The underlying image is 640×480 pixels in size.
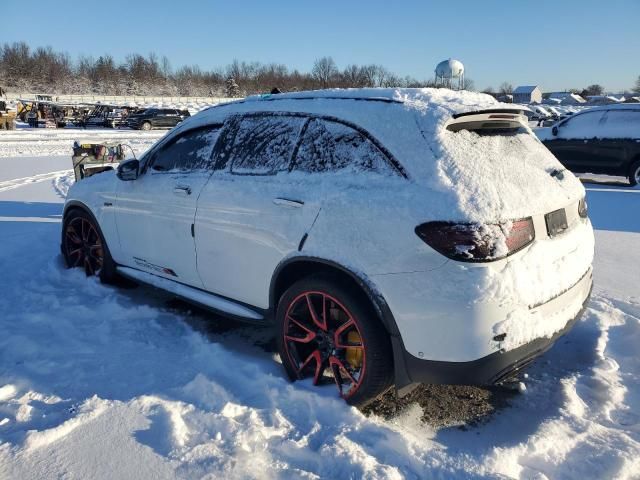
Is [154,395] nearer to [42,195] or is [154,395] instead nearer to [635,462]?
[635,462]

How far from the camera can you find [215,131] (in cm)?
369

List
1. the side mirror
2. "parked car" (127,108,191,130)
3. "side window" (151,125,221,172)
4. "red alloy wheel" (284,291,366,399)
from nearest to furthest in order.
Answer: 1. "red alloy wheel" (284,291,366,399)
2. "side window" (151,125,221,172)
3. the side mirror
4. "parked car" (127,108,191,130)

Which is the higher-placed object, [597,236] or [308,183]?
[308,183]

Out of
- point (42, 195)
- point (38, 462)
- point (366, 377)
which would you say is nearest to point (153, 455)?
point (38, 462)

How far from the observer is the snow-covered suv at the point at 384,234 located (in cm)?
240

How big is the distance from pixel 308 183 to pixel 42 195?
8027 mm

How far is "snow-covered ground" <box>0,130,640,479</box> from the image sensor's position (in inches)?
94.0

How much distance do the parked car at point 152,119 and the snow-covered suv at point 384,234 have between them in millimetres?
29818

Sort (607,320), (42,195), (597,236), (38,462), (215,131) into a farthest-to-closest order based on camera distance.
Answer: (42,195) → (597,236) → (607,320) → (215,131) → (38,462)

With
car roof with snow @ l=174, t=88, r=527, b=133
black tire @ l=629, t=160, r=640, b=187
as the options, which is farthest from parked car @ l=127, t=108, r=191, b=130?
car roof with snow @ l=174, t=88, r=527, b=133

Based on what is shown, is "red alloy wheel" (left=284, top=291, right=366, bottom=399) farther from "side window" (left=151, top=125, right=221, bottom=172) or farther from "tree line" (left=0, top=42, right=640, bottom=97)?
"tree line" (left=0, top=42, right=640, bottom=97)

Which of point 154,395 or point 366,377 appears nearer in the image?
point 366,377

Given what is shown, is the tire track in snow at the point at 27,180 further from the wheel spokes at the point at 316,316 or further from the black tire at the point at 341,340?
the wheel spokes at the point at 316,316

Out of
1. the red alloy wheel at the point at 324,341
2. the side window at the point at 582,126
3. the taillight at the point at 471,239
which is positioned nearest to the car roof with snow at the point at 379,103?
the taillight at the point at 471,239
